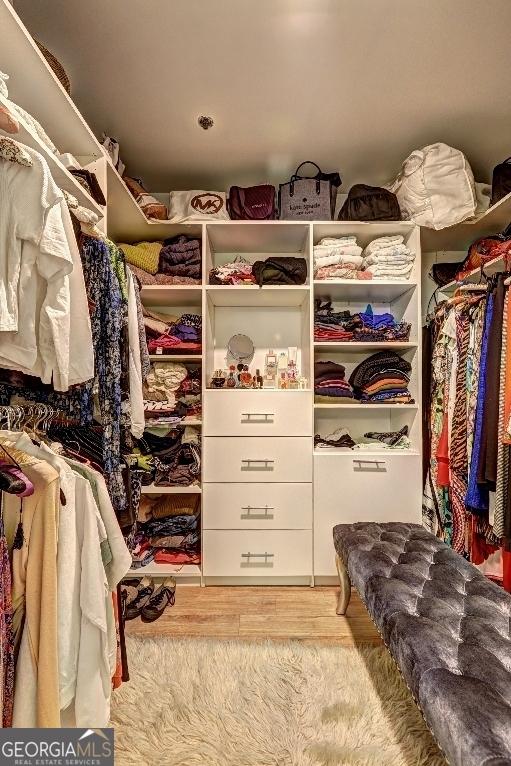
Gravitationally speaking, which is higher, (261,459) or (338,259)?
(338,259)

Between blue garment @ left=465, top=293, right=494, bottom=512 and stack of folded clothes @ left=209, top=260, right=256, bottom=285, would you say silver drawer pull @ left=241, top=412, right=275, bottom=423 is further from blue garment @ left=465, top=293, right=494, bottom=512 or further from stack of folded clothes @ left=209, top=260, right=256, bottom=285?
blue garment @ left=465, top=293, right=494, bottom=512

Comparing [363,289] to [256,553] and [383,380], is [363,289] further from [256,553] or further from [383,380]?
[256,553]

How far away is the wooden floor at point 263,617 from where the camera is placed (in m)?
2.01

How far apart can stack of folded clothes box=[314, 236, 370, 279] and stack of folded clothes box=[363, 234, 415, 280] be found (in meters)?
0.08

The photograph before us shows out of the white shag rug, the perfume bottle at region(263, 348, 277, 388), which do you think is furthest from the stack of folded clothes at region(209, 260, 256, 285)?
the white shag rug

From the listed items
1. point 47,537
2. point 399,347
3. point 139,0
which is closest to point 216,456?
point 399,347

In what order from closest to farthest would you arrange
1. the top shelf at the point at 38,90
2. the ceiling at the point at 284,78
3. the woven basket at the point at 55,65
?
the top shelf at the point at 38,90, the woven basket at the point at 55,65, the ceiling at the point at 284,78

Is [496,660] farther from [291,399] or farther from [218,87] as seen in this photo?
[218,87]

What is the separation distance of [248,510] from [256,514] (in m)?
0.05

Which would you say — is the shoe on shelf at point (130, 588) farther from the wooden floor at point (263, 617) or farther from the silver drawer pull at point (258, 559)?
the silver drawer pull at point (258, 559)

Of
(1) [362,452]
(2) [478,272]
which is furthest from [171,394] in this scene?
(2) [478,272]

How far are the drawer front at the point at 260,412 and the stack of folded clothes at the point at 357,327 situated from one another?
39cm

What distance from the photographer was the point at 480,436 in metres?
1.90

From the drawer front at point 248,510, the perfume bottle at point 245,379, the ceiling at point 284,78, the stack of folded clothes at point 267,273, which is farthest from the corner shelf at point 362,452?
the ceiling at point 284,78
